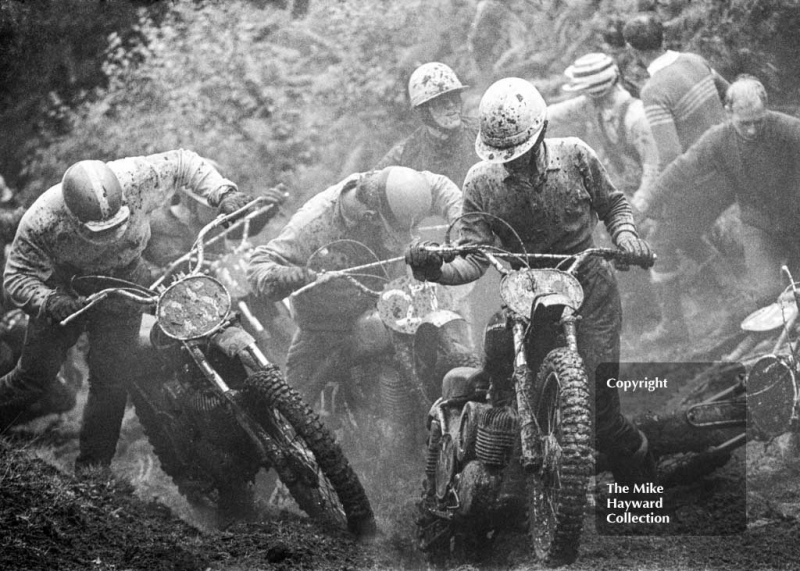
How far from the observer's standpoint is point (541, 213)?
589cm

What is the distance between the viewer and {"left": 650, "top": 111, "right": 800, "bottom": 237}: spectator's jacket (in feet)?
23.5

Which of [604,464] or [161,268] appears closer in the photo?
[604,464]

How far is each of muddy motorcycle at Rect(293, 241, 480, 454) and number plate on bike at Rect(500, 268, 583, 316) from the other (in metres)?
1.20

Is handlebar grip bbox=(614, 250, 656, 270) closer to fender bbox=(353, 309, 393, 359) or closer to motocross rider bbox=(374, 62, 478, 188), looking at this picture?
fender bbox=(353, 309, 393, 359)

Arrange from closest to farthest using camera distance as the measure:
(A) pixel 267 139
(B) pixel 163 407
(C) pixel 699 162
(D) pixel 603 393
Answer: (D) pixel 603 393
(B) pixel 163 407
(C) pixel 699 162
(A) pixel 267 139

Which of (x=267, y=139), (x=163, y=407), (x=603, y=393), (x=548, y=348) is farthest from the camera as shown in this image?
(x=267, y=139)

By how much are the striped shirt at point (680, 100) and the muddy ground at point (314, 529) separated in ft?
5.68

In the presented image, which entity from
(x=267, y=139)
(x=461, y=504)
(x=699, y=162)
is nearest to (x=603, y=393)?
(x=461, y=504)

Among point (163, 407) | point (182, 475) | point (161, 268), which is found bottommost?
point (182, 475)

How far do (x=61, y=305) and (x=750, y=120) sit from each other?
14.7 feet

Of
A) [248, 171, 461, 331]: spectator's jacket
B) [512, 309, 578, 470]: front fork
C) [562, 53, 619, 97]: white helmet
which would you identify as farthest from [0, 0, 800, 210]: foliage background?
[512, 309, 578, 470]: front fork

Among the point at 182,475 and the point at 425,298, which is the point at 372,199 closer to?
the point at 425,298

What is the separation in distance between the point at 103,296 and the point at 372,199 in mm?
1766

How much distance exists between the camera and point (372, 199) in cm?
698
